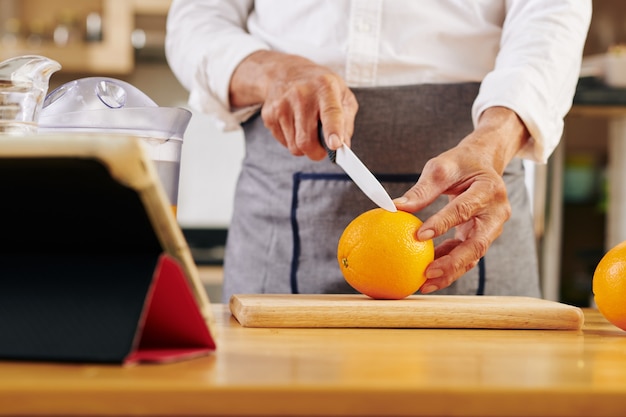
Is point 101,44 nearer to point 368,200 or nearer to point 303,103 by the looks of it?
point 368,200

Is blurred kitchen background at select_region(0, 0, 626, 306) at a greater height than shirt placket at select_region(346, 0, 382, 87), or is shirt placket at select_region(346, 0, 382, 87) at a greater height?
shirt placket at select_region(346, 0, 382, 87)

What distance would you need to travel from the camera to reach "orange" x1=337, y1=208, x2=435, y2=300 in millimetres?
853

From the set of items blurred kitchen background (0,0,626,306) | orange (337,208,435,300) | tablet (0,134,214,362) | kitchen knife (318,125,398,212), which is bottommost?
blurred kitchen background (0,0,626,306)

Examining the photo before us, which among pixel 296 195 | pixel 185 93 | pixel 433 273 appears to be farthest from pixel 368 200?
pixel 185 93

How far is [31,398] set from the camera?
453mm

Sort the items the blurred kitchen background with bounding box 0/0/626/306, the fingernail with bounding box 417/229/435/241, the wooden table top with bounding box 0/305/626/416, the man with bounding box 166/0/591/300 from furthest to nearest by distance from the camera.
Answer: the blurred kitchen background with bounding box 0/0/626/306
the man with bounding box 166/0/591/300
the fingernail with bounding box 417/229/435/241
the wooden table top with bounding box 0/305/626/416

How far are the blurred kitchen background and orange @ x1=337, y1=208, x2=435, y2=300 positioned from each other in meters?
1.75

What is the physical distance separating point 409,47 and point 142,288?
796 millimetres

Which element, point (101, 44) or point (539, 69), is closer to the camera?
point (539, 69)

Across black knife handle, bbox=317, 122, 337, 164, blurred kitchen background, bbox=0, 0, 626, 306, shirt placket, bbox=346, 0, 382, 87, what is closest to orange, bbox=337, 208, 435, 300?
black knife handle, bbox=317, 122, 337, 164

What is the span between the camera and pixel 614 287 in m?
0.79

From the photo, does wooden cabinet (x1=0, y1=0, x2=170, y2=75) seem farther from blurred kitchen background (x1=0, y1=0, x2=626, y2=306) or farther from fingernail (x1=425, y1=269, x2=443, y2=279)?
fingernail (x1=425, y1=269, x2=443, y2=279)

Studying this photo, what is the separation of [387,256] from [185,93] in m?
2.59

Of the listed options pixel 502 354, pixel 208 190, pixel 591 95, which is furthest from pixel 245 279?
pixel 208 190
